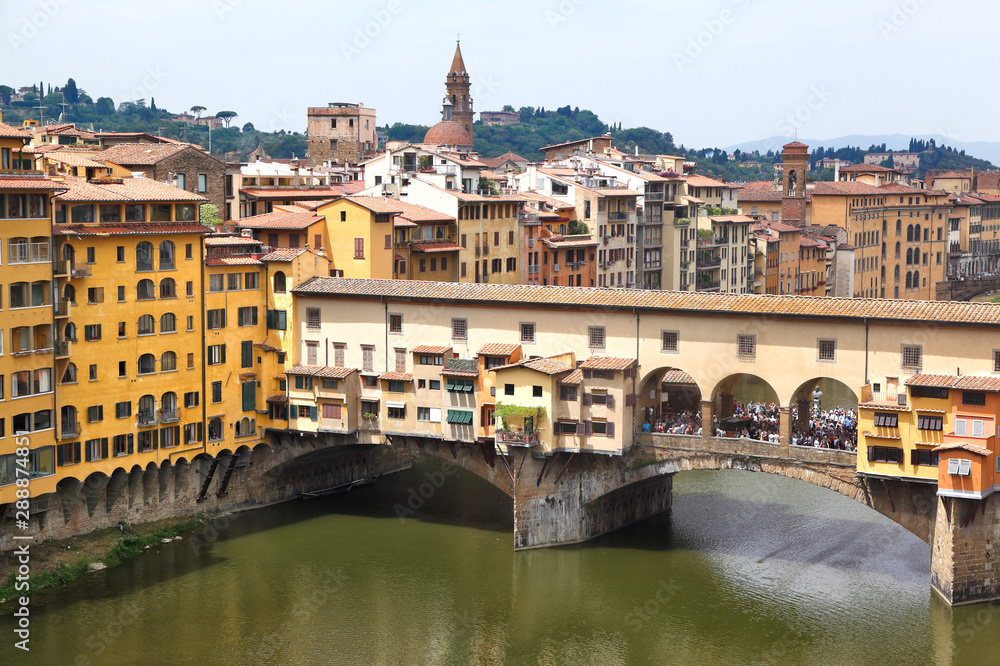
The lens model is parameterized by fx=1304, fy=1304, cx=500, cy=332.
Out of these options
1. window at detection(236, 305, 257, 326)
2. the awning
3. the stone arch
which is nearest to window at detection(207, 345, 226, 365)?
window at detection(236, 305, 257, 326)

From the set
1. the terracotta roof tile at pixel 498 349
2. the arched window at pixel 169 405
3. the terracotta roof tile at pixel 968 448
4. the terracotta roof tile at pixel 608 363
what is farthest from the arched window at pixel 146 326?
the terracotta roof tile at pixel 968 448

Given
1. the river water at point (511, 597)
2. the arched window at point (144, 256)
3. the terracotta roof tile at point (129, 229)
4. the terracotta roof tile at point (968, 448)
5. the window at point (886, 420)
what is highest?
the terracotta roof tile at point (129, 229)

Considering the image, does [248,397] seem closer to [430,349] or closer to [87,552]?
[430,349]

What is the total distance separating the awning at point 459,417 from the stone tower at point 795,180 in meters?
69.9

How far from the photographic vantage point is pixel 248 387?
5431 cm

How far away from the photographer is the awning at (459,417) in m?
50.8

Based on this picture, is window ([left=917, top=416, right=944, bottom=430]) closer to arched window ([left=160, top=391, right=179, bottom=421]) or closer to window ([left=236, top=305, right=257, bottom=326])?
A: window ([left=236, top=305, right=257, bottom=326])

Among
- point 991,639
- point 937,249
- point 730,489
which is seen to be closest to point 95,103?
point 937,249

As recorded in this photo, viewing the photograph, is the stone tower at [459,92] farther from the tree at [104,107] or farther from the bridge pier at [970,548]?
the bridge pier at [970,548]

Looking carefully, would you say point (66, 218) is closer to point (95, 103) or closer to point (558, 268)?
point (558, 268)

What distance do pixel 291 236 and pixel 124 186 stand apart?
1099 cm

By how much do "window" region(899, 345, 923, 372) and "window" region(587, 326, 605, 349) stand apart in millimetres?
10838

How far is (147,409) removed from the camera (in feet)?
165

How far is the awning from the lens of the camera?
50844 mm
